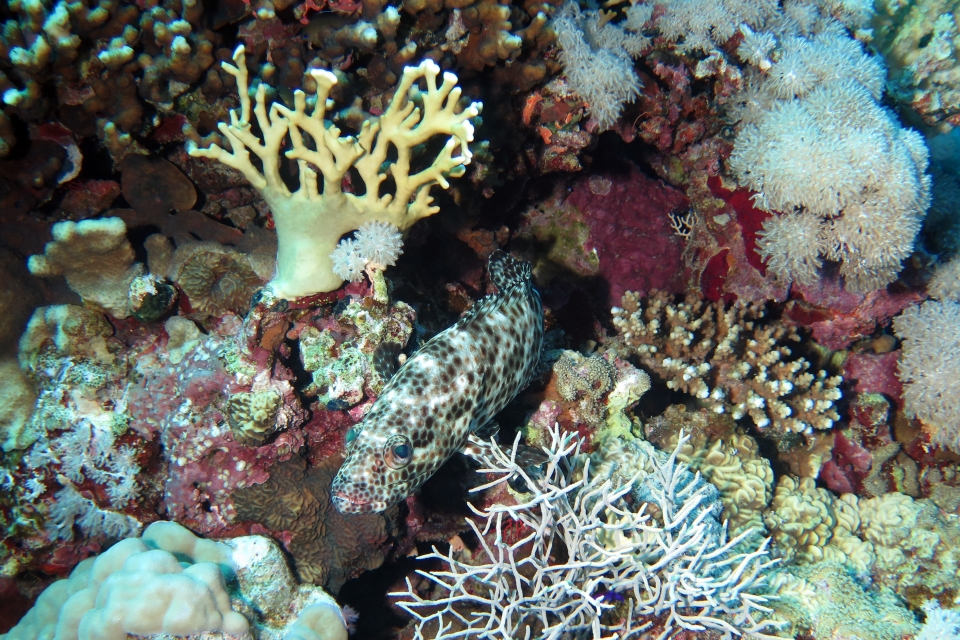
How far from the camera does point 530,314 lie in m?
4.08

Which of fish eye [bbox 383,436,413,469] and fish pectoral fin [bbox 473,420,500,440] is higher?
fish eye [bbox 383,436,413,469]

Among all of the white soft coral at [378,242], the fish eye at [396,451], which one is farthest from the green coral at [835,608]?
the white soft coral at [378,242]

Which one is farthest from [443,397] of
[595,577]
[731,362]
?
[731,362]

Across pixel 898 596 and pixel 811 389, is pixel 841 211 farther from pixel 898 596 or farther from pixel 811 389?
pixel 898 596

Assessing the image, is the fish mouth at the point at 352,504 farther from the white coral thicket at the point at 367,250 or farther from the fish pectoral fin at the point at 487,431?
the white coral thicket at the point at 367,250

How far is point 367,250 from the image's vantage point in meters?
3.51

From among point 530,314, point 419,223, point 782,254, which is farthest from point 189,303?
point 782,254

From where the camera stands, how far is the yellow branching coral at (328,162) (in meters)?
3.22

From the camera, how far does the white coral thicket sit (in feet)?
11.5

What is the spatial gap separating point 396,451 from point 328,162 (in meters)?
1.99

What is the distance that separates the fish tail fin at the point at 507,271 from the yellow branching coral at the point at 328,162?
857 mm

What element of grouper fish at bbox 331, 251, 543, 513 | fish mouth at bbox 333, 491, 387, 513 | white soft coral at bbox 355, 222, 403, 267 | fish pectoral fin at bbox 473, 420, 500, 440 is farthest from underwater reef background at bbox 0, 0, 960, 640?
fish mouth at bbox 333, 491, 387, 513

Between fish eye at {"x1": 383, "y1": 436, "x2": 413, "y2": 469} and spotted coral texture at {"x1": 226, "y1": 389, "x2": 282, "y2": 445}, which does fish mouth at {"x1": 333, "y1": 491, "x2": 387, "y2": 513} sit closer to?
fish eye at {"x1": 383, "y1": 436, "x2": 413, "y2": 469}

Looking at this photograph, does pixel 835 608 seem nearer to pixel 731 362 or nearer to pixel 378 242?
pixel 731 362
